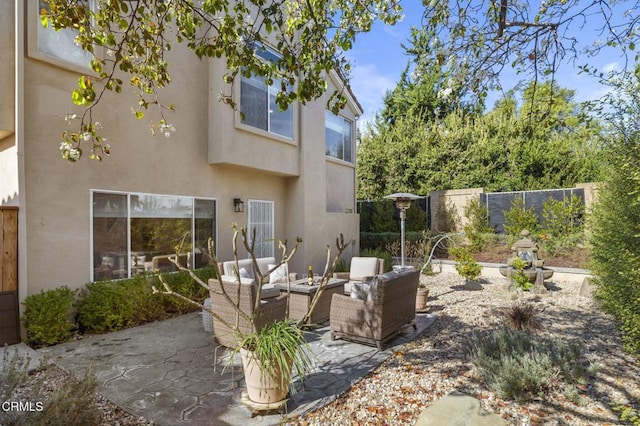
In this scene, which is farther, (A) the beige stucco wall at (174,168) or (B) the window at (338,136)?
(B) the window at (338,136)

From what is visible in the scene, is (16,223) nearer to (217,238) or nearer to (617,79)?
(217,238)

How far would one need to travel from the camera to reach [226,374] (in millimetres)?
4852

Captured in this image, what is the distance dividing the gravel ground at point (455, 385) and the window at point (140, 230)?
8.94 ft

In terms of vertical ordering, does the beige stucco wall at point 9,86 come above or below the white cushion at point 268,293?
above

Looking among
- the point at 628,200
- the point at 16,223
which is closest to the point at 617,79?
the point at 628,200

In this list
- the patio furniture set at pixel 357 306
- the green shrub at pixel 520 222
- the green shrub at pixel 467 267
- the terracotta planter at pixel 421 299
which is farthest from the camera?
the green shrub at pixel 520 222

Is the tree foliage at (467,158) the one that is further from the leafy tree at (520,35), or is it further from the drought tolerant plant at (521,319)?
the leafy tree at (520,35)

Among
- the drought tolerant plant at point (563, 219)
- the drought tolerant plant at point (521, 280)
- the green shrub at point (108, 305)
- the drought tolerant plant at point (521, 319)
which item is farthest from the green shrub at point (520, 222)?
the green shrub at point (108, 305)

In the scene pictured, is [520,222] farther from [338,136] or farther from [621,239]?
[621,239]

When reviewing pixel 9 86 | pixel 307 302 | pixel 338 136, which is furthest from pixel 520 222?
pixel 9 86

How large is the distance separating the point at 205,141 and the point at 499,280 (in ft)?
33.5

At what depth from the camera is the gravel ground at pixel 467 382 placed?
3816 millimetres

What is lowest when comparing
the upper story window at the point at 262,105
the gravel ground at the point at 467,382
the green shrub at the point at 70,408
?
the gravel ground at the point at 467,382

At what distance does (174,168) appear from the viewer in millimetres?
8375
